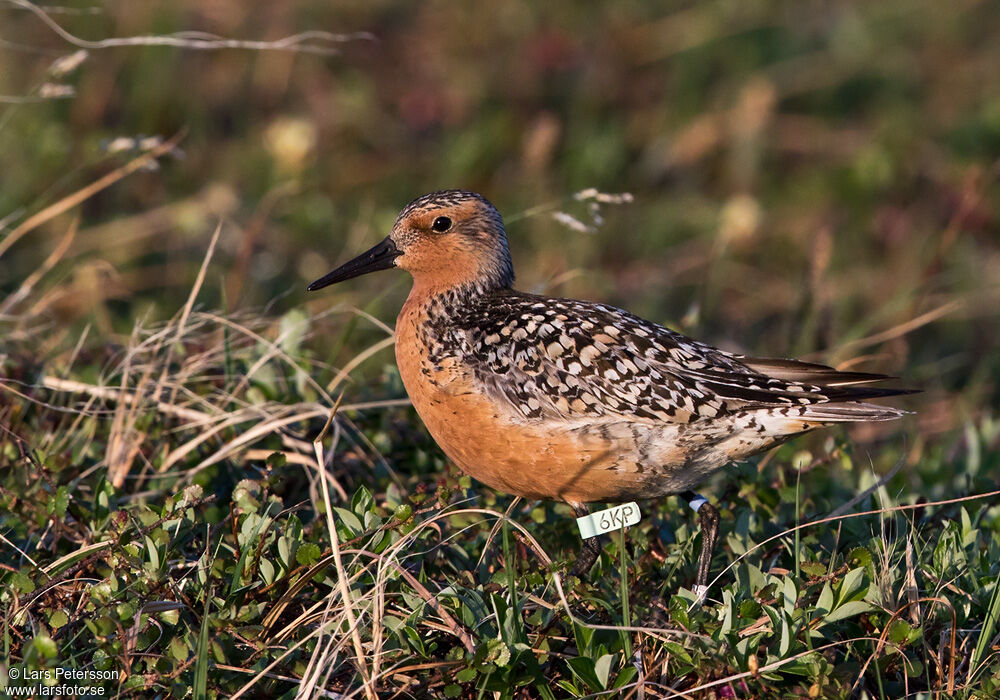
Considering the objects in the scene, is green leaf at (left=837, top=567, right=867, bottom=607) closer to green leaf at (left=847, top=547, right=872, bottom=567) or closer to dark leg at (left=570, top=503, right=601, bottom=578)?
green leaf at (left=847, top=547, right=872, bottom=567)

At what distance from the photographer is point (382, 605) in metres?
3.99

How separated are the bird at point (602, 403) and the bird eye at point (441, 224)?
1.92ft

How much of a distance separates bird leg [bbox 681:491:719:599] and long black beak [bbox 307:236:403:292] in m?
1.72

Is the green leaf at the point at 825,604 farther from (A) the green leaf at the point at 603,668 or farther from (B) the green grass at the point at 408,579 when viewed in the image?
(A) the green leaf at the point at 603,668

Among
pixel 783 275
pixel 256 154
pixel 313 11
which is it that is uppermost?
pixel 313 11

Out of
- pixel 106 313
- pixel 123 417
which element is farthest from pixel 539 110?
pixel 123 417

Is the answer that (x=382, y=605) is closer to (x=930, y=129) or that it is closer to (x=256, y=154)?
(x=256, y=154)

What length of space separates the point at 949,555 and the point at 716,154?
6704mm

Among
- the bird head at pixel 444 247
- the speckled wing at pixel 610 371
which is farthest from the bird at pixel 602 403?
the bird head at pixel 444 247

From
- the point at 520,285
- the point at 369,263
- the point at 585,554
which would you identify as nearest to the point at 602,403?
the point at 585,554

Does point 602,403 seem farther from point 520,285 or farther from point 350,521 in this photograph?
point 520,285

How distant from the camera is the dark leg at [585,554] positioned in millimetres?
4738

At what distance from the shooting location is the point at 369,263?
568 cm

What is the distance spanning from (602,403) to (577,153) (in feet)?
19.8
